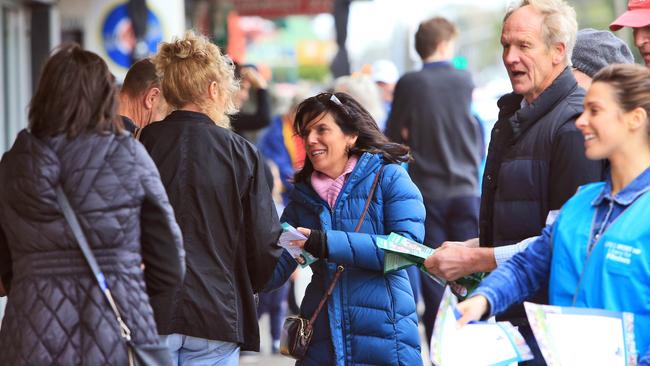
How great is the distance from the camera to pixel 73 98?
4.18 metres

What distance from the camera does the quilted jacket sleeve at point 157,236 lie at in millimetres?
4227

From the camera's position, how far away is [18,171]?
4160 millimetres

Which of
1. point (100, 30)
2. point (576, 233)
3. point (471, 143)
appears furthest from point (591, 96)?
point (100, 30)

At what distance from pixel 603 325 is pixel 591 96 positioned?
0.71 m

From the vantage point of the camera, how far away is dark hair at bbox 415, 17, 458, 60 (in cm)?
946

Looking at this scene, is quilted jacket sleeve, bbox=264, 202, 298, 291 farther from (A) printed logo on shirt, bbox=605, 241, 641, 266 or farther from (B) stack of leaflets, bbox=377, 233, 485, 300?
(A) printed logo on shirt, bbox=605, 241, 641, 266

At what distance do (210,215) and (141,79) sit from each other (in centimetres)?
110

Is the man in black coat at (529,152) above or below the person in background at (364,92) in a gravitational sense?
above

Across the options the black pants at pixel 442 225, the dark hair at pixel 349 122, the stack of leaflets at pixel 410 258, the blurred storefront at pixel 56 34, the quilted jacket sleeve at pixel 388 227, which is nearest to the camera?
the stack of leaflets at pixel 410 258

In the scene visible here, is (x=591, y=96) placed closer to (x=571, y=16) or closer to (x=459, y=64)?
(x=571, y=16)

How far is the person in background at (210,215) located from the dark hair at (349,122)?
0.43 m

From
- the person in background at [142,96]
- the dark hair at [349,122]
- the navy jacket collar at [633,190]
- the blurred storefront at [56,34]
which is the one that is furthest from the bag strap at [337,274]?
the blurred storefront at [56,34]

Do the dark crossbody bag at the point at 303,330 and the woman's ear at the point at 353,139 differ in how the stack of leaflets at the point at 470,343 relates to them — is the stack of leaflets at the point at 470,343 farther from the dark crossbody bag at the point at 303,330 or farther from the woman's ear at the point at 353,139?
the woman's ear at the point at 353,139

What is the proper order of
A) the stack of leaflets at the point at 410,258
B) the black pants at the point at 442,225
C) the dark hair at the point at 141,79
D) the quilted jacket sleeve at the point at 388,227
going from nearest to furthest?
1. the stack of leaflets at the point at 410,258
2. the quilted jacket sleeve at the point at 388,227
3. the dark hair at the point at 141,79
4. the black pants at the point at 442,225
